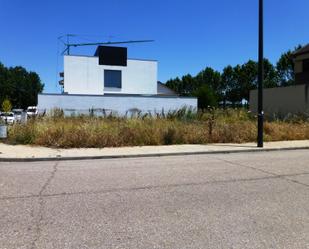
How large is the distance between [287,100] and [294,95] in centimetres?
109

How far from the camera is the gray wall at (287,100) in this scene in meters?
32.4

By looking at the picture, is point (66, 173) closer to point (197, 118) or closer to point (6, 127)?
point (6, 127)

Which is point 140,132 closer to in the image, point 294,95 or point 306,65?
point 294,95

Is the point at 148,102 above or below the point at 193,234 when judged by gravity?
above

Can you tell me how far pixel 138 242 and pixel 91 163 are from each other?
7497 mm

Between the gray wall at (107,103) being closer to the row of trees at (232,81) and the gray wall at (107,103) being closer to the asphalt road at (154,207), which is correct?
the row of trees at (232,81)

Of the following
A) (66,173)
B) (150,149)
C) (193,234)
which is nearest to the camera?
(193,234)

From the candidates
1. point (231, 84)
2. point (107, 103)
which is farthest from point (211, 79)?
point (107, 103)

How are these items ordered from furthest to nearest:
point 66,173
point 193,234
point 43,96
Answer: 1. point 43,96
2. point 66,173
3. point 193,234

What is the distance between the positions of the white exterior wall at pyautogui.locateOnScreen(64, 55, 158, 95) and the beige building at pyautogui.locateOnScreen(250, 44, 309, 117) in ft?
84.4

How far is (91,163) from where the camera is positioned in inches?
486

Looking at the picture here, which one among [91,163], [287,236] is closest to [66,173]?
[91,163]

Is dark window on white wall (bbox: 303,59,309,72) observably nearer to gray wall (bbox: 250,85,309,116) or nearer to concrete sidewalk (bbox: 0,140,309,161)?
gray wall (bbox: 250,85,309,116)

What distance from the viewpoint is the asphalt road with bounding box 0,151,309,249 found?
5.18 meters
